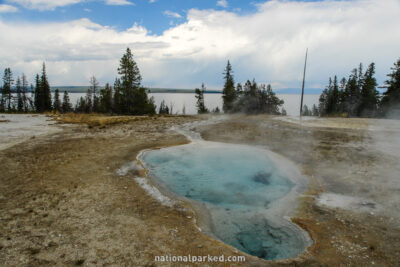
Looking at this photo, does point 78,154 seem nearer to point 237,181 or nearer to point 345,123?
point 237,181

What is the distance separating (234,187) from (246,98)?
4558 cm

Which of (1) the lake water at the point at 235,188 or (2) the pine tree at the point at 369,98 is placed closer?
(1) the lake water at the point at 235,188

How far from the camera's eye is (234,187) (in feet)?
26.7

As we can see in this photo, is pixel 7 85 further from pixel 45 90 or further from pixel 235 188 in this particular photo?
pixel 235 188

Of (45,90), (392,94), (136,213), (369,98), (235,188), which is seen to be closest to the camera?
(136,213)

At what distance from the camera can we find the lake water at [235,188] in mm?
5109

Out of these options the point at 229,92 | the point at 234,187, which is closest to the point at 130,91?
the point at 229,92

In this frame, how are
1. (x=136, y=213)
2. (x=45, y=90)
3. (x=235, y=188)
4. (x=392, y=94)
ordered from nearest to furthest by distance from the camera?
(x=136, y=213), (x=235, y=188), (x=392, y=94), (x=45, y=90)

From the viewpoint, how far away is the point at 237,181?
343 inches

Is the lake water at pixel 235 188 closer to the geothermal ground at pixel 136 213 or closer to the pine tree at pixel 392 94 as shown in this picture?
the geothermal ground at pixel 136 213

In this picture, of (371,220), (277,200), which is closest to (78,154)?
(277,200)

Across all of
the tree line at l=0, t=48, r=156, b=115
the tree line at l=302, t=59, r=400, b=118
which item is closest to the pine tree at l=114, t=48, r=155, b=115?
the tree line at l=0, t=48, r=156, b=115

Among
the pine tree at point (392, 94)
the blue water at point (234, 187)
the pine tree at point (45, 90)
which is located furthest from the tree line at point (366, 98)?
the pine tree at point (45, 90)

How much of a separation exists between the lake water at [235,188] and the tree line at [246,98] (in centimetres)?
3614
